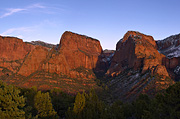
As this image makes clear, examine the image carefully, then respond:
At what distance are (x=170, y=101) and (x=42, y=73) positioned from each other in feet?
339

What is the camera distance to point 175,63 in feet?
343

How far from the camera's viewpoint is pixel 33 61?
438ft

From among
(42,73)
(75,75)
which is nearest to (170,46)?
(75,75)

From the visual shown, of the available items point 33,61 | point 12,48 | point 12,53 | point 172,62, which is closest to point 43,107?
point 172,62

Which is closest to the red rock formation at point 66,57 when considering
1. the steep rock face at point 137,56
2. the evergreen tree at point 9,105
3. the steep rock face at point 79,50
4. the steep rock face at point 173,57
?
the steep rock face at point 79,50

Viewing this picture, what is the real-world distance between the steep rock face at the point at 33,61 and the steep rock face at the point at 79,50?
16.2m

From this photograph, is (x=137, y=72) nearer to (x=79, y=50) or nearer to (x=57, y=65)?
(x=57, y=65)

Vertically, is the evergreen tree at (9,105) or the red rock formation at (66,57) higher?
the red rock formation at (66,57)

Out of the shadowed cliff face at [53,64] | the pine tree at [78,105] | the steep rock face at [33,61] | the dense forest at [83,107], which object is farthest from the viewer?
the steep rock face at [33,61]

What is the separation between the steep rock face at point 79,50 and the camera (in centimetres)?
14525

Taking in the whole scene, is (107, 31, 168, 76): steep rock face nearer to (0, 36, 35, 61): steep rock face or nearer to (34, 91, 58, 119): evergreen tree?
(34, 91, 58, 119): evergreen tree

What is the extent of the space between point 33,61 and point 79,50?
4598 cm

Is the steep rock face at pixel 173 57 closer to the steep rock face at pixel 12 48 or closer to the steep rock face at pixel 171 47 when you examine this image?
the steep rock face at pixel 171 47

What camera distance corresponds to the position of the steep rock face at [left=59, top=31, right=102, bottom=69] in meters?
145
